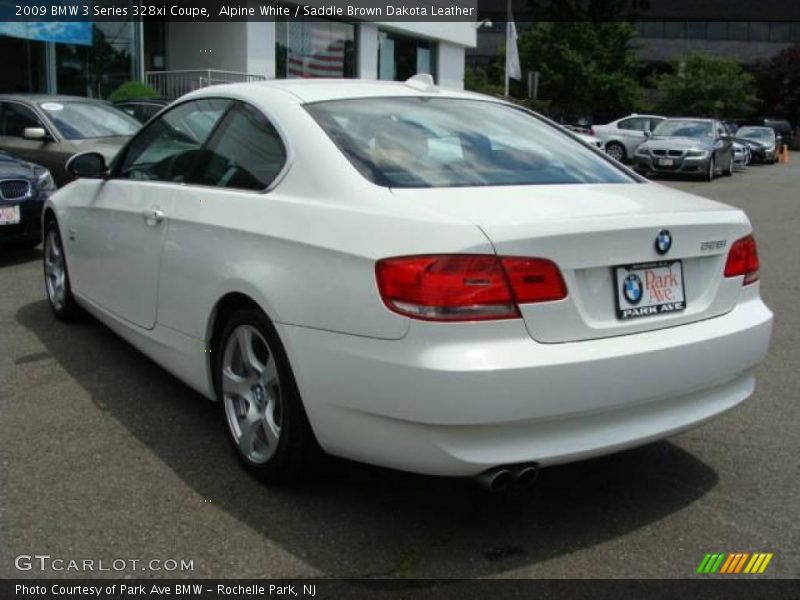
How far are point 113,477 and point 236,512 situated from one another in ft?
2.08

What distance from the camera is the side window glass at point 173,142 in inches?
159

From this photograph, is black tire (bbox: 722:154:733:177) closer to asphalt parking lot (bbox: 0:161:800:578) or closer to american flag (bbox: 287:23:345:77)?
american flag (bbox: 287:23:345:77)

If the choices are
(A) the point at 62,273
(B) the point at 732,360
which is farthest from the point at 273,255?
(A) the point at 62,273

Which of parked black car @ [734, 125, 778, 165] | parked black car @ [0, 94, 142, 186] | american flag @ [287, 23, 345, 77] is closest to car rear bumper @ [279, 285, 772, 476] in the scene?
parked black car @ [0, 94, 142, 186]

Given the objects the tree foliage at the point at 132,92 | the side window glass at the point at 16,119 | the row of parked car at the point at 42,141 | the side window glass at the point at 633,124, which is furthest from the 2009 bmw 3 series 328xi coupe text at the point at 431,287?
the side window glass at the point at 633,124

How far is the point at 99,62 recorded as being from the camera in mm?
20828

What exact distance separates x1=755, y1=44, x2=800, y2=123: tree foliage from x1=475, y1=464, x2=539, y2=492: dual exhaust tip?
6706cm

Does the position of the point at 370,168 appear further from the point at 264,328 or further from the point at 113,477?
the point at 113,477

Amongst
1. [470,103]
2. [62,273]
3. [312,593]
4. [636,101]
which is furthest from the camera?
[636,101]

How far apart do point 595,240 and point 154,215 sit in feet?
7.01

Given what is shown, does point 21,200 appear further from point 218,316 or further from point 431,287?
point 431,287

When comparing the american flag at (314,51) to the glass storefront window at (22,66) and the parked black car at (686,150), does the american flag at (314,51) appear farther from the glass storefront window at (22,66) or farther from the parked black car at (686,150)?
the parked black car at (686,150)

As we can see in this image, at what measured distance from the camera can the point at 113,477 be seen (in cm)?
350

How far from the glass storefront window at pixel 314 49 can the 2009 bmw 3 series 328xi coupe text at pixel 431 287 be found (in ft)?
71.1
